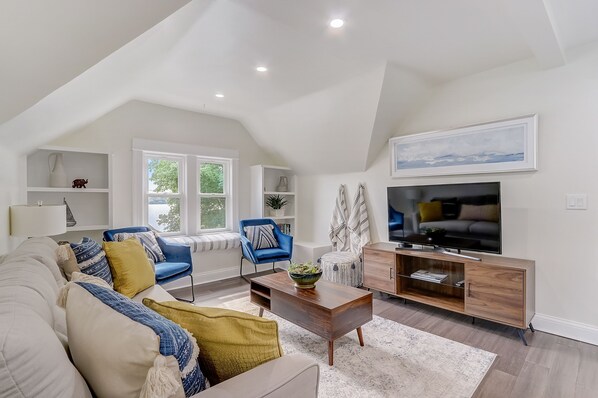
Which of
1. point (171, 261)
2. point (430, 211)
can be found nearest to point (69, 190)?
point (171, 261)

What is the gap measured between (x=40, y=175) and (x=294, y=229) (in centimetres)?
344

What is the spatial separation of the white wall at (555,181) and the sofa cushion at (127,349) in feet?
10.1

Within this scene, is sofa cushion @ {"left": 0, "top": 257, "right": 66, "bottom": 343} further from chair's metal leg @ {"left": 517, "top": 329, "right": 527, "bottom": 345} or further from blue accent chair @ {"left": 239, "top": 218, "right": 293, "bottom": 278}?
chair's metal leg @ {"left": 517, "top": 329, "right": 527, "bottom": 345}

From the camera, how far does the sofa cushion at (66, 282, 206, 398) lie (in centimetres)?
76

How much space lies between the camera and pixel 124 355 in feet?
2.54

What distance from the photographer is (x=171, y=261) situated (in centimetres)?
333

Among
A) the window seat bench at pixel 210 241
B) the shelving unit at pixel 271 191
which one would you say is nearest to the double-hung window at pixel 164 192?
the window seat bench at pixel 210 241

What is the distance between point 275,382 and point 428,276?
264 centimetres

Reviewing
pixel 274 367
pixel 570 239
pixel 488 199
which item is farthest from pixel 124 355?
pixel 570 239

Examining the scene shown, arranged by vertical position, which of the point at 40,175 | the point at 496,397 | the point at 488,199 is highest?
the point at 40,175

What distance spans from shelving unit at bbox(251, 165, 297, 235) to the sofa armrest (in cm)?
372

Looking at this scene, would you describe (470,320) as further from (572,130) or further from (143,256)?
(143,256)

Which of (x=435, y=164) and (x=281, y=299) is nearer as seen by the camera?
(x=281, y=299)

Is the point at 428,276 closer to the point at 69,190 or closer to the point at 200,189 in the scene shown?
the point at 200,189
